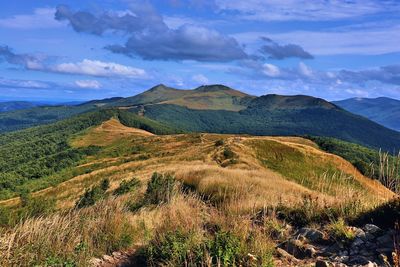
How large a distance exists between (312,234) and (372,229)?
39.2 inches

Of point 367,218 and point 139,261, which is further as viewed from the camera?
point 367,218

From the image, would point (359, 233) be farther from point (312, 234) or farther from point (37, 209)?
point (37, 209)

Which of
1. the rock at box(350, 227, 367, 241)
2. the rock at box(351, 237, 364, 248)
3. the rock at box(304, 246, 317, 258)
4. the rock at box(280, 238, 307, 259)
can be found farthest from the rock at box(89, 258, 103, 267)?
the rock at box(350, 227, 367, 241)

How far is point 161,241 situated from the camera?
23.2 ft

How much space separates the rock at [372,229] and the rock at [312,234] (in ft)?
2.41

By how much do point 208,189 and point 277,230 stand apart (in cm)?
881

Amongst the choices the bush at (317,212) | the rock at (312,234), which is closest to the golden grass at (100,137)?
the bush at (317,212)

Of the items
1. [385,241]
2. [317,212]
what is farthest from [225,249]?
[317,212]

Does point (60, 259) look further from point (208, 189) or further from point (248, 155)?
point (248, 155)

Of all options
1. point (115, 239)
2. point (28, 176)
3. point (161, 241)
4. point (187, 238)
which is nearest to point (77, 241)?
point (115, 239)

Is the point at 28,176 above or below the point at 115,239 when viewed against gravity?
below

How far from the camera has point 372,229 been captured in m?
7.20

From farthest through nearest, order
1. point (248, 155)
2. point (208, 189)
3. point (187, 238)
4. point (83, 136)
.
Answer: point (83, 136) < point (248, 155) < point (208, 189) < point (187, 238)

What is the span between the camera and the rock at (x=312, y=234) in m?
7.43
